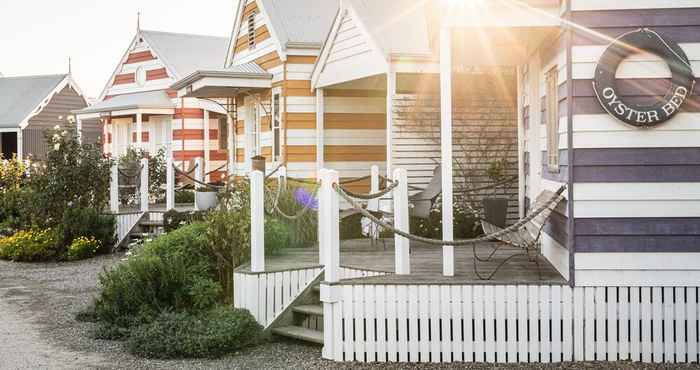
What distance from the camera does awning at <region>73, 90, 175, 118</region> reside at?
25.1 metres

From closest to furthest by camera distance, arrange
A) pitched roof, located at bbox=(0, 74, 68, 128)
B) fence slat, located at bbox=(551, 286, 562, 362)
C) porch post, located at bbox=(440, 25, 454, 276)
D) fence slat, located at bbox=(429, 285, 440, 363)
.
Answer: fence slat, located at bbox=(551, 286, 562, 362)
fence slat, located at bbox=(429, 285, 440, 363)
porch post, located at bbox=(440, 25, 454, 276)
pitched roof, located at bbox=(0, 74, 68, 128)

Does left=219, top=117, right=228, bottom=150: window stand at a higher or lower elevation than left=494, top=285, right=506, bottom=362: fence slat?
higher

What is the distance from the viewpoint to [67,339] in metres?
8.64

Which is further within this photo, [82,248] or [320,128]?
[320,128]

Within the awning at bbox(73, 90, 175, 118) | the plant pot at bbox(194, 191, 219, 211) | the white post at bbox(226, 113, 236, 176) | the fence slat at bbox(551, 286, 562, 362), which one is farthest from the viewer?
the awning at bbox(73, 90, 175, 118)

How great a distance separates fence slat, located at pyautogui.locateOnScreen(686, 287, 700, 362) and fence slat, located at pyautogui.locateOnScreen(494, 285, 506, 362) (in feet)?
5.13

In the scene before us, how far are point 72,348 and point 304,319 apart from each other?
91.9 inches

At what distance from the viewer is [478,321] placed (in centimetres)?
732

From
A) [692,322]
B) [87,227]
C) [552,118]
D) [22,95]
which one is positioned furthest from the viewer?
[22,95]

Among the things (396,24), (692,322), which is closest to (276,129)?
(396,24)

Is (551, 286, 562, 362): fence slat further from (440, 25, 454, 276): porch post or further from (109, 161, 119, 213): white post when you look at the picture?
(109, 161, 119, 213): white post

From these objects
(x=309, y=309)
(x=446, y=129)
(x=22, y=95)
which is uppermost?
(x=22, y=95)

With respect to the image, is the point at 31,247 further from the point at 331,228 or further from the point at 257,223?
the point at 331,228

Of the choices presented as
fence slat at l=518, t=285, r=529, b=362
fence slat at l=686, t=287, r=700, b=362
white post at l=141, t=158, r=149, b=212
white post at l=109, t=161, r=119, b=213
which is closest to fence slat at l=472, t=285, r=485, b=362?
fence slat at l=518, t=285, r=529, b=362
